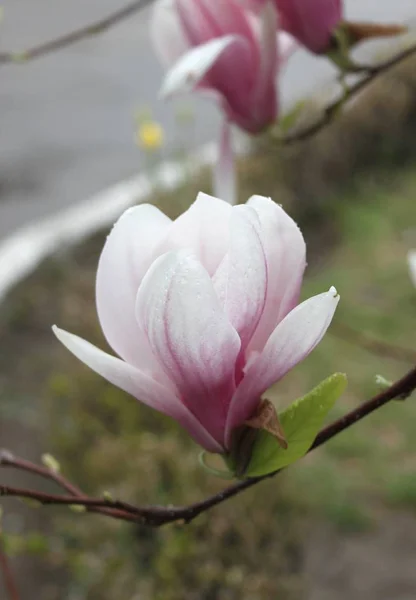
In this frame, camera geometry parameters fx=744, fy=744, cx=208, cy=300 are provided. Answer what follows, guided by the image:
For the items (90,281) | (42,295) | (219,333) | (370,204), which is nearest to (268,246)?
(219,333)

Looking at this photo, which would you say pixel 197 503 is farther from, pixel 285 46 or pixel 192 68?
pixel 285 46

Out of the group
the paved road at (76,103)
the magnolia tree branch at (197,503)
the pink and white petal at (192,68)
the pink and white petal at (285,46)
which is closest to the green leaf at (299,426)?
the magnolia tree branch at (197,503)

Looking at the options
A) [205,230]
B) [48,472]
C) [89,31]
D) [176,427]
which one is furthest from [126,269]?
[176,427]

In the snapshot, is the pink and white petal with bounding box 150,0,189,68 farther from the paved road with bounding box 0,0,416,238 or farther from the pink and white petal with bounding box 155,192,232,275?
the paved road with bounding box 0,0,416,238

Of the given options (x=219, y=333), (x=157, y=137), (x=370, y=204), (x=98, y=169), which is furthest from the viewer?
(x=98, y=169)

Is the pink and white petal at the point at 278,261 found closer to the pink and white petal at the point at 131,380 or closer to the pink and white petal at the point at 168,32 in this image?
the pink and white petal at the point at 131,380

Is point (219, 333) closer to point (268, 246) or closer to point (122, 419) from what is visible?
point (268, 246)
